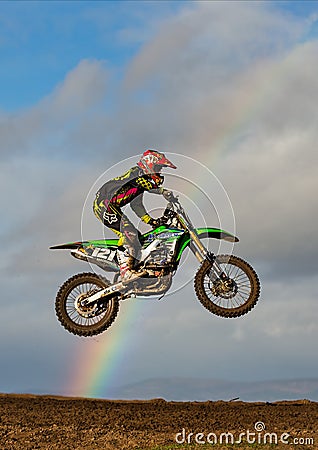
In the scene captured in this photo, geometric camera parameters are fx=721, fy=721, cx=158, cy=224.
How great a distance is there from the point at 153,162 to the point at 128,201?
1409mm

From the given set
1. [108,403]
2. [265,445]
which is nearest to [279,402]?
[108,403]

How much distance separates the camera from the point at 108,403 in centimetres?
2394

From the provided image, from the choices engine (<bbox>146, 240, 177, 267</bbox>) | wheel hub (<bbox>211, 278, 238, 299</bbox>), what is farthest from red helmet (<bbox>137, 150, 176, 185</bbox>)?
wheel hub (<bbox>211, 278, 238, 299</bbox>)

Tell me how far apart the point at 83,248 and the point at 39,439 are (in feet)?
17.5

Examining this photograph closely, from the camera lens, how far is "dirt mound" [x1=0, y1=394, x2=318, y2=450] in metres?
18.5

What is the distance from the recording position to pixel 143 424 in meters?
19.9

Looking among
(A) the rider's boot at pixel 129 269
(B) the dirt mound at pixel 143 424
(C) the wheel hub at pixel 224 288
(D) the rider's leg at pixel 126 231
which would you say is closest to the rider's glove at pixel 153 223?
(D) the rider's leg at pixel 126 231

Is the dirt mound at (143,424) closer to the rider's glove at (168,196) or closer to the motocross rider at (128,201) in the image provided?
the motocross rider at (128,201)

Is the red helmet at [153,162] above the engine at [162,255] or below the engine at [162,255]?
above

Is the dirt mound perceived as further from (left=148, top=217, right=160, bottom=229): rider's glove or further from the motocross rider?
(left=148, top=217, right=160, bottom=229): rider's glove

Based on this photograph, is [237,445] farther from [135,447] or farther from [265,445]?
[135,447]

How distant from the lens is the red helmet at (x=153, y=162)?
1886 centimetres

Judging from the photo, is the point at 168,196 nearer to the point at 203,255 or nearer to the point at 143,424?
the point at 203,255

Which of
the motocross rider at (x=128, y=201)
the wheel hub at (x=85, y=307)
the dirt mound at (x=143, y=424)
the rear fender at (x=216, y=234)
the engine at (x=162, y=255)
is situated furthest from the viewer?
the wheel hub at (x=85, y=307)
